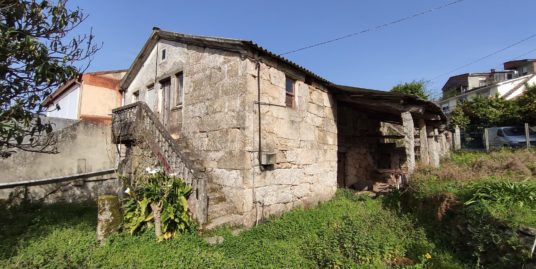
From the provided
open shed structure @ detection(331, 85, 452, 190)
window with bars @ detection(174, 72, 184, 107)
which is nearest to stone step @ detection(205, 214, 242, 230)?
window with bars @ detection(174, 72, 184, 107)

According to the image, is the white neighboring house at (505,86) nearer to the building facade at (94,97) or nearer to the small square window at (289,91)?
the small square window at (289,91)

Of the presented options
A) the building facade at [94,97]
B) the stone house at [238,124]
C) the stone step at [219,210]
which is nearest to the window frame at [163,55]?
the stone house at [238,124]

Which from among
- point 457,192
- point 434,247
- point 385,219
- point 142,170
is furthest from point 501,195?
point 142,170

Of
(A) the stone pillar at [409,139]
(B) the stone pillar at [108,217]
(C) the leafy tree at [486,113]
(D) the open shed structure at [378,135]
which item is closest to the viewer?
(B) the stone pillar at [108,217]

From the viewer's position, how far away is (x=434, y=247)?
18.5 ft

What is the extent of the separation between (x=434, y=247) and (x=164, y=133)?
643cm

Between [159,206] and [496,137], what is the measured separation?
63.7 feet

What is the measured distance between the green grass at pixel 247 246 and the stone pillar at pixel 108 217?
24cm

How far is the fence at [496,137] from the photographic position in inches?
610

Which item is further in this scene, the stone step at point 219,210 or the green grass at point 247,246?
the stone step at point 219,210

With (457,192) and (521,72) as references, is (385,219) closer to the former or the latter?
(457,192)

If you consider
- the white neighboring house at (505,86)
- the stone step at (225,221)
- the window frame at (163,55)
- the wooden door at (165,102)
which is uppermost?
the white neighboring house at (505,86)

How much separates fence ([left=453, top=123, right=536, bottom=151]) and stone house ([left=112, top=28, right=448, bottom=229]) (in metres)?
7.84

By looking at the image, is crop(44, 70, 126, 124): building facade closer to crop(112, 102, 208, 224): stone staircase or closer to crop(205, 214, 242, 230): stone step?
crop(112, 102, 208, 224): stone staircase
